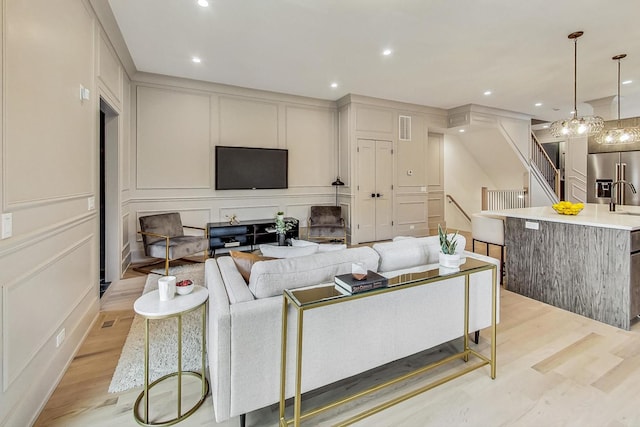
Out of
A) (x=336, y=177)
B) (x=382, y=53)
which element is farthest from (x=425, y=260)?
(x=336, y=177)

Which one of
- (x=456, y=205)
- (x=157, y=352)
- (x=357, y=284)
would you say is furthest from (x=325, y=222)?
(x=357, y=284)

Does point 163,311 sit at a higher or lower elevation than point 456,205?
lower

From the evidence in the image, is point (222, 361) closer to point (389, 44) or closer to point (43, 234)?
point (43, 234)

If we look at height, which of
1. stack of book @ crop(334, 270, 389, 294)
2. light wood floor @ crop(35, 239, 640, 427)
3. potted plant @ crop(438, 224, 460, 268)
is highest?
potted plant @ crop(438, 224, 460, 268)

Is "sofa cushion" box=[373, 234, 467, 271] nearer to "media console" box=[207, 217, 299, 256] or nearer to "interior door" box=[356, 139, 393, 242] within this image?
"media console" box=[207, 217, 299, 256]

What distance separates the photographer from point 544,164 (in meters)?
7.57

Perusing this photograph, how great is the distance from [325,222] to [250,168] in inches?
68.4

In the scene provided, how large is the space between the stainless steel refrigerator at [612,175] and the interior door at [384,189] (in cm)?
427

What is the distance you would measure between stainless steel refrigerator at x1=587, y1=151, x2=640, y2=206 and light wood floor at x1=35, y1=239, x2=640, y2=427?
5159 millimetres

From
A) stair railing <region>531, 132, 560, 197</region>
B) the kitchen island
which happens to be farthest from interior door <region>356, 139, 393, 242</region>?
stair railing <region>531, 132, 560, 197</region>

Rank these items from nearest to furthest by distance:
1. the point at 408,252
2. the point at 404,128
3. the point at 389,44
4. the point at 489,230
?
the point at 408,252
the point at 389,44
the point at 489,230
the point at 404,128

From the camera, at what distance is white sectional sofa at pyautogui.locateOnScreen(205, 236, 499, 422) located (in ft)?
4.76

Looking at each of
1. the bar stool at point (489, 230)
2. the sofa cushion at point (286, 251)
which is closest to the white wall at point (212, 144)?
the bar stool at point (489, 230)

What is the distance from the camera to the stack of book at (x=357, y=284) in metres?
1.50
